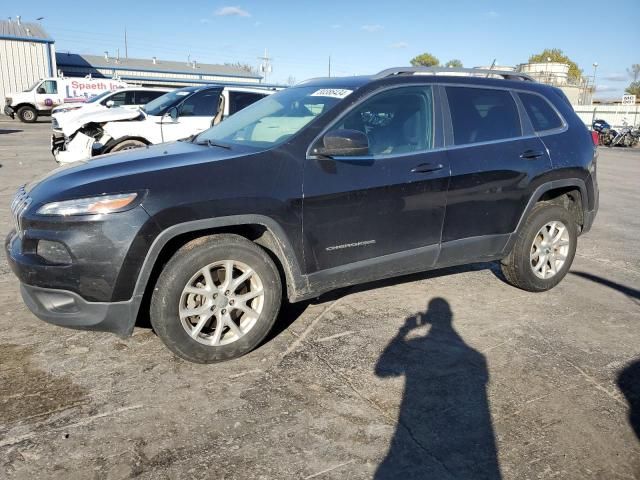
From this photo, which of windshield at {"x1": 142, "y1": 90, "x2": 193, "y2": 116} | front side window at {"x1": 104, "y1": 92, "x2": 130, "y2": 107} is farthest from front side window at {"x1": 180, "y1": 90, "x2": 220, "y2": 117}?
front side window at {"x1": 104, "y1": 92, "x2": 130, "y2": 107}

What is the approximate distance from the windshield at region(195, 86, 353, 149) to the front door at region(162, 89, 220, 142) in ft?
18.0

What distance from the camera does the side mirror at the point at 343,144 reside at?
330 centimetres

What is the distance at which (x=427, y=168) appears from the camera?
3777 millimetres

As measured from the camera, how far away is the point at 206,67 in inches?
2480

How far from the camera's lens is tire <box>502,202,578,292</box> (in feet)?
14.7

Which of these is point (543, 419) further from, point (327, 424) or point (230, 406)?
point (230, 406)

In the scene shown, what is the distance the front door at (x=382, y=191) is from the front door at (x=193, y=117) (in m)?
6.41

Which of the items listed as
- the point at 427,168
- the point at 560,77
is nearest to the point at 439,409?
the point at 427,168

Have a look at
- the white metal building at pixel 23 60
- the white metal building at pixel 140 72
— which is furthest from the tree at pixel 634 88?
the white metal building at pixel 23 60

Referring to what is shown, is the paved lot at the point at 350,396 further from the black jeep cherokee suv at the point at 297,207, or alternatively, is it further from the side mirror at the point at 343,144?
the side mirror at the point at 343,144

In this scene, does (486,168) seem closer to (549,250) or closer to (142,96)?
(549,250)

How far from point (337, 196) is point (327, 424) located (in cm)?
144

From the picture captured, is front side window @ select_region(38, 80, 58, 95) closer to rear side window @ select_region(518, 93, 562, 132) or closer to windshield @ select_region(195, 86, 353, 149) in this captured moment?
windshield @ select_region(195, 86, 353, 149)

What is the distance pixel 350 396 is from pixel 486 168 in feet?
7.05
